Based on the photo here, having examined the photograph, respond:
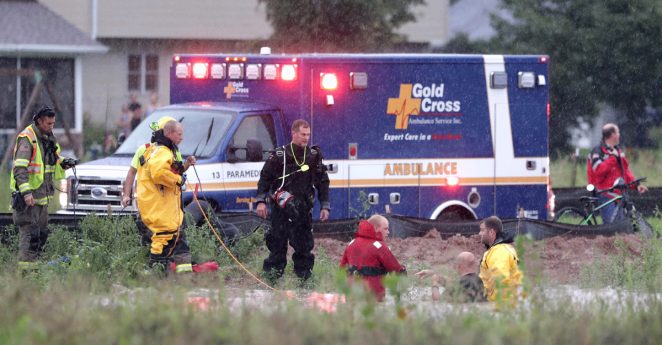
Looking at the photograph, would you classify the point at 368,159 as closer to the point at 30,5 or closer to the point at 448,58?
the point at 448,58

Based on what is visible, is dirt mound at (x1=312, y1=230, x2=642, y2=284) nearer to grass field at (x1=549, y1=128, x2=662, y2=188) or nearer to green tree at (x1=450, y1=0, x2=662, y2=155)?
grass field at (x1=549, y1=128, x2=662, y2=188)

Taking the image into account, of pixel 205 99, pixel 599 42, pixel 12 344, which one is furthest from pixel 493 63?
pixel 599 42

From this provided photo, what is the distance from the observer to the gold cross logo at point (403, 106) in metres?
10.9

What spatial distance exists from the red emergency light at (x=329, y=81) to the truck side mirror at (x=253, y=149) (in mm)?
1377

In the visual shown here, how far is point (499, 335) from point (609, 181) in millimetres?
7788

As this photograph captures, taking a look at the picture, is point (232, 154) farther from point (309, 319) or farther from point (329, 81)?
point (309, 319)

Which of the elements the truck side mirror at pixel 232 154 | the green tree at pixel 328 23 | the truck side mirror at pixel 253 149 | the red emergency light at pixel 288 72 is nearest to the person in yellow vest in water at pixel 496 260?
the truck side mirror at pixel 253 149

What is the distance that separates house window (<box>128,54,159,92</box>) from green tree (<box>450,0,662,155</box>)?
11.0 meters

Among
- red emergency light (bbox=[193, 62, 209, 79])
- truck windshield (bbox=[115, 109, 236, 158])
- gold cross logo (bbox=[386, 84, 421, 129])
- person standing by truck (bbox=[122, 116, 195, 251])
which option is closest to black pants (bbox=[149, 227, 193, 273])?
person standing by truck (bbox=[122, 116, 195, 251])

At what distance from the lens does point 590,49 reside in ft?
76.4

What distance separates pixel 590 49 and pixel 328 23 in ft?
26.3

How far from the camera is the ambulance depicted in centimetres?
1007

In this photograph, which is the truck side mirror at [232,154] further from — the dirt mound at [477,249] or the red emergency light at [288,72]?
the dirt mound at [477,249]

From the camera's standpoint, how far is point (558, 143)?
2470 centimetres
